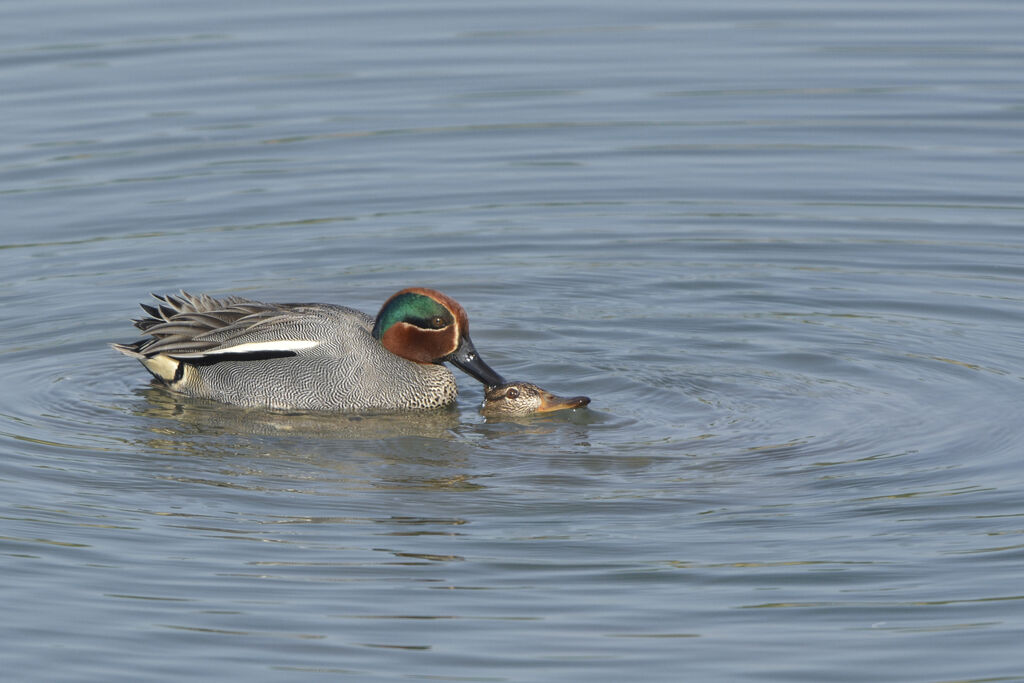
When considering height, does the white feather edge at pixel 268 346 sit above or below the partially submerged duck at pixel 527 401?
above

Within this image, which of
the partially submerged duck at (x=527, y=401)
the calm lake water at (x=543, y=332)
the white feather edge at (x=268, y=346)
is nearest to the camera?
the calm lake water at (x=543, y=332)

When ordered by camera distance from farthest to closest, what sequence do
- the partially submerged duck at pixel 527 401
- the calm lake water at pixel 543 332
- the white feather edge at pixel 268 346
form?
the white feather edge at pixel 268 346, the partially submerged duck at pixel 527 401, the calm lake water at pixel 543 332

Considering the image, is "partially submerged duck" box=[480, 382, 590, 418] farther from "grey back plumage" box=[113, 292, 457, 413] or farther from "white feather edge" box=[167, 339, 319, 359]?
"white feather edge" box=[167, 339, 319, 359]

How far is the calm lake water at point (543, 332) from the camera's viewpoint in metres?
8.42

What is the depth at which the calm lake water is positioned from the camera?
842 centimetres

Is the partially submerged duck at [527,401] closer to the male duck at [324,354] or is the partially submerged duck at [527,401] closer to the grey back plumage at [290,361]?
the male duck at [324,354]

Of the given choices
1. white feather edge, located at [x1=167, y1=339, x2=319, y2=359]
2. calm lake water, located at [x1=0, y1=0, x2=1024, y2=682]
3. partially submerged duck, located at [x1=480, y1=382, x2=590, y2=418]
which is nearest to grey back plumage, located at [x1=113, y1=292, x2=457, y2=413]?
white feather edge, located at [x1=167, y1=339, x2=319, y2=359]

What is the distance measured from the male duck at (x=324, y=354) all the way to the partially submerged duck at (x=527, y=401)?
1.24ft

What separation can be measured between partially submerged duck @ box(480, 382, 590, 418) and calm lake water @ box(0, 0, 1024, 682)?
0.59 ft

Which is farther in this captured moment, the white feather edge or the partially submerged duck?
the white feather edge

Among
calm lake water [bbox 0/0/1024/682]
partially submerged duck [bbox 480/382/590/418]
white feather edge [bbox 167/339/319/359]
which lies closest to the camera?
calm lake water [bbox 0/0/1024/682]

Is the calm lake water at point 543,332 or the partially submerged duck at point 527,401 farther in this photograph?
the partially submerged duck at point 527,401

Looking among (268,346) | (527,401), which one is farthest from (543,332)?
(268,346)

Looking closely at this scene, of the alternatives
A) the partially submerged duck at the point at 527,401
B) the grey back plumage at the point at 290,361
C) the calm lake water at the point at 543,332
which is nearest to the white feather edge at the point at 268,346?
the grey back plumage at the point at 290,361
